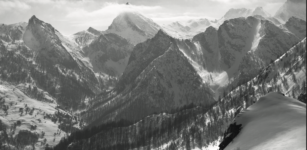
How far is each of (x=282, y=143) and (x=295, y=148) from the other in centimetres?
383

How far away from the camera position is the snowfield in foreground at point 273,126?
187ft

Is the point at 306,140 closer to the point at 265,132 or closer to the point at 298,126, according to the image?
the point at 298,126

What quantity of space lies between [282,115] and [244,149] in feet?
33.8

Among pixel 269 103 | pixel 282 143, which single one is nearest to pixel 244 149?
pixel 282 143

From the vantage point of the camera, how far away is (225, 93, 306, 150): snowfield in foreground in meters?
57.0

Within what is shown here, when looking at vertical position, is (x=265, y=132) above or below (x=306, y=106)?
below

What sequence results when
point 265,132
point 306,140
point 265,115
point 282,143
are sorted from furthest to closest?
point 265,115 < point 265,132 < point 282,143 < point 306,140

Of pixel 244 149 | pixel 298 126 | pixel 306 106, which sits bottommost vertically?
pixel 244 149

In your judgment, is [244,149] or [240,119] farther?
[240,119]

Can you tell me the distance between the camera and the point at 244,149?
6488 centimetres

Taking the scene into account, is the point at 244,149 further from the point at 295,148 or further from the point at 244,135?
the point at 295,148

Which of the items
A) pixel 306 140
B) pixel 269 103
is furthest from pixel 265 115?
pixel 306 140

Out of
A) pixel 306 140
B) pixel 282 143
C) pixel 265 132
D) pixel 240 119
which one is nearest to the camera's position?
pixel 306 140

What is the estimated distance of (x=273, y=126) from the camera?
63656mm
